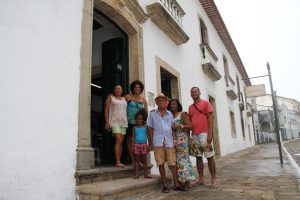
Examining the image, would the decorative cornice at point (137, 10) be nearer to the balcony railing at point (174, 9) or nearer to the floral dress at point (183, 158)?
the balcony railing at point (174, 9)

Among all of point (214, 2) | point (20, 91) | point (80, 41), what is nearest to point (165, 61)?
point (80, 41)

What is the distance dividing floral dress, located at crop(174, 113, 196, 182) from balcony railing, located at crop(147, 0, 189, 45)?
2806 millimetres

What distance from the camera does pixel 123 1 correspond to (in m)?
4.96

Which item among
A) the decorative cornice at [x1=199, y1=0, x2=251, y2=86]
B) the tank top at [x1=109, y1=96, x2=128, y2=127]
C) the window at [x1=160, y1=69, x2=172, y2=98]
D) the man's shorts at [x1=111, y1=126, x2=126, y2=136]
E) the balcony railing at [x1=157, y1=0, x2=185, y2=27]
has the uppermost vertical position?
the decorative cornice at [x1=199, y1=0, x2=251, y2=86]

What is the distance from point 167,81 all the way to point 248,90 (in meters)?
5.96

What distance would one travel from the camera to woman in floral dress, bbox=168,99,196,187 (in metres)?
4.11

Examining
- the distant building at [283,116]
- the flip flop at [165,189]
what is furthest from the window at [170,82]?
the distant building at [283,116]

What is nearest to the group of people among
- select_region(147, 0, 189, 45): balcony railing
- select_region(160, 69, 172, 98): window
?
select_region(147, 0, 189, 45): balcony railing

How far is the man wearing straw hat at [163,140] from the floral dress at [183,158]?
0.14 metres

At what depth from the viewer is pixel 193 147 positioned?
444 centimetres

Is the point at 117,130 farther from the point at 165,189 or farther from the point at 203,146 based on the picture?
the point at 203,146

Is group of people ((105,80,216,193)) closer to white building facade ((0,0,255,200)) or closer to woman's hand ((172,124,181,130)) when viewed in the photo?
woman's hand ((172,124,181,130))

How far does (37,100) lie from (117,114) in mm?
1456

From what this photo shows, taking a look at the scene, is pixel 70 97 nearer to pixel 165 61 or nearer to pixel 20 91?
pixel 20 91
